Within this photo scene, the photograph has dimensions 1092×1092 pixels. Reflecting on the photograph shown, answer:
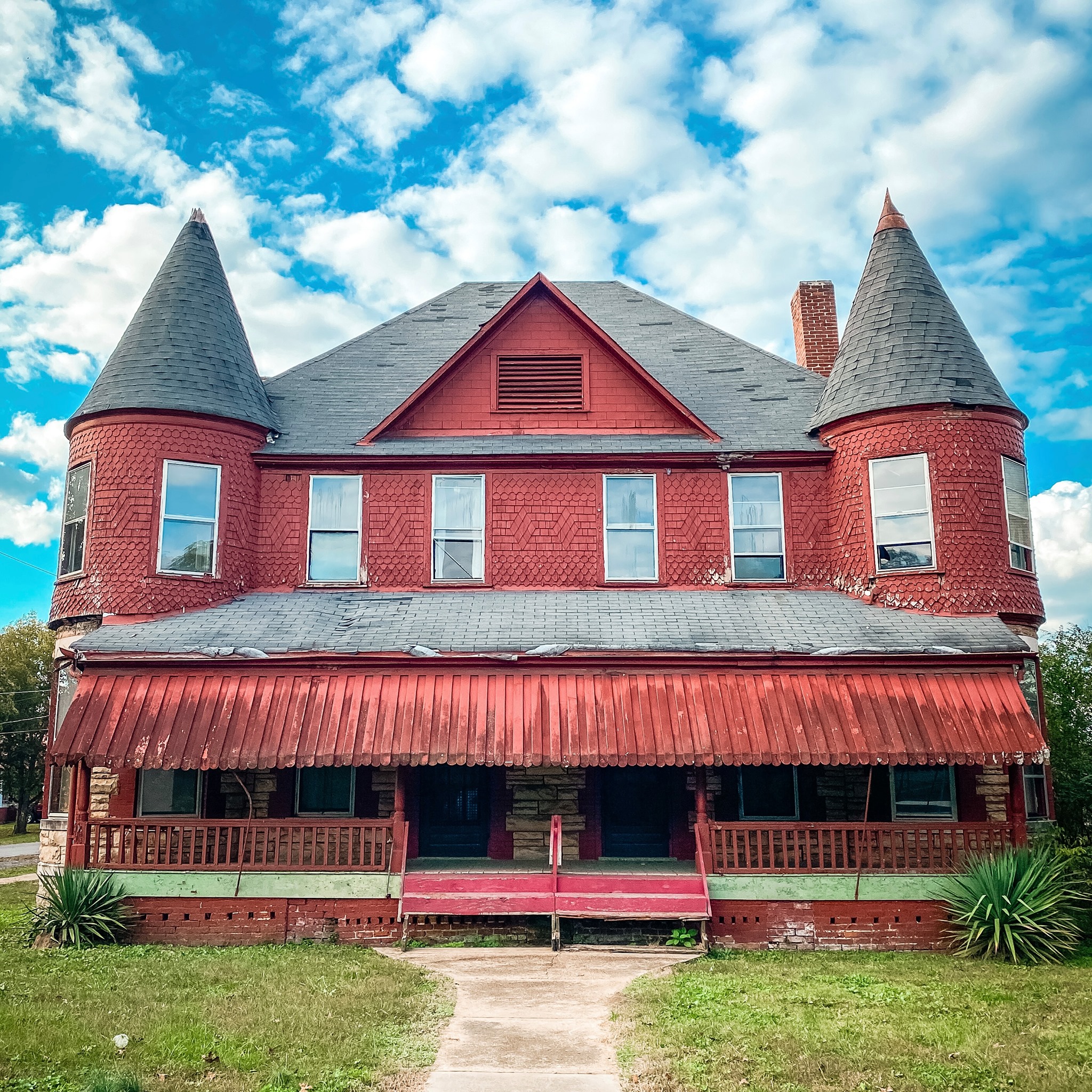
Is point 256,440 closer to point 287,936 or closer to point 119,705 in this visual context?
point 119,705

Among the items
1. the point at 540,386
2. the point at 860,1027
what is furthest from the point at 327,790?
the point at 860,1027

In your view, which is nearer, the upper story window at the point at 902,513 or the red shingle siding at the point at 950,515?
the red shingle siding at the point at 950,515

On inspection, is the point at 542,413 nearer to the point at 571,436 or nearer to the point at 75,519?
the point at 571,436

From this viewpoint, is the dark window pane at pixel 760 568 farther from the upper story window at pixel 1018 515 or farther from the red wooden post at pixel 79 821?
the red wooden post at pixel 79 821

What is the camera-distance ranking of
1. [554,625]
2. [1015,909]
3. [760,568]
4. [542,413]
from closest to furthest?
1. [1015,909]
2. [554,625]
3. [760,568]
4. [542,413]

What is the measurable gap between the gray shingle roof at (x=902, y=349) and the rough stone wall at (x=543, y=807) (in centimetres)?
752

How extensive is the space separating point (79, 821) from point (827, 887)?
1018 centimetres

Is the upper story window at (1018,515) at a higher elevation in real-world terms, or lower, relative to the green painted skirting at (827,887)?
higher

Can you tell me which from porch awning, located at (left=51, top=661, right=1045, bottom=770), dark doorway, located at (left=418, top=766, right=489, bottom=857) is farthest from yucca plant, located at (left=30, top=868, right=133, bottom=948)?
dark doorway, located at (left=418, top=766, right=489, bottom=857)

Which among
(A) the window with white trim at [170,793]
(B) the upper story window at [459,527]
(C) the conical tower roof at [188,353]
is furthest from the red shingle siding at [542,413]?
(A) the window with white trim at [170,793]

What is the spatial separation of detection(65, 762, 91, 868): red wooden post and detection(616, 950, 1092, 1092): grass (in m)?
7.85

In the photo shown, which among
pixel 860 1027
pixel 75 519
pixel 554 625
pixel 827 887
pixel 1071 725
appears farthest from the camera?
pixel 1071 725

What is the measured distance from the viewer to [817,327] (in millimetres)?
19953

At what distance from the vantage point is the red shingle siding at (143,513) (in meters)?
15.2
